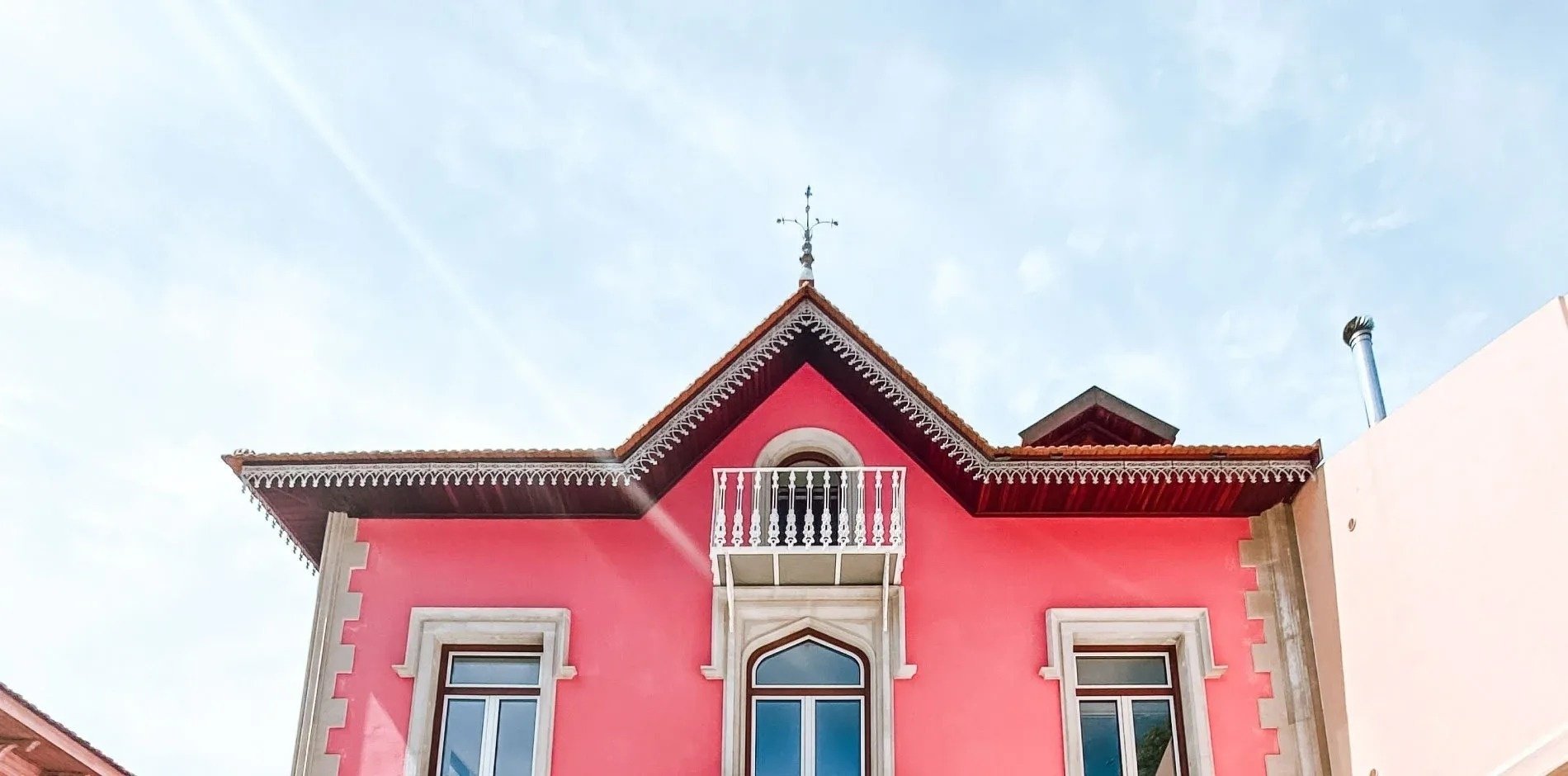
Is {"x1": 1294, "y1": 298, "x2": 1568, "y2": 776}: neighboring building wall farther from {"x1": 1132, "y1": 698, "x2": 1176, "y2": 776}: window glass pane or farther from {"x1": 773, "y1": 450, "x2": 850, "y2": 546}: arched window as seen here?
{"x1": 773, "y1": 450, "x2": 850, "y2": 546}: arched window

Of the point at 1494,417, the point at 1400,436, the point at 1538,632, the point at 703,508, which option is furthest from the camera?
the point at 703,508

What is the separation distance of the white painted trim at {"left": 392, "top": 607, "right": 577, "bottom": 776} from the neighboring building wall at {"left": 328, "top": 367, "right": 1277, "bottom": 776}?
0.11 meters

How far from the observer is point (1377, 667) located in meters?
11.5

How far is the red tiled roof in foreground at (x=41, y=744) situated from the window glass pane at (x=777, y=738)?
19.6 feet

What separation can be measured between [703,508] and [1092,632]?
12.2 ft

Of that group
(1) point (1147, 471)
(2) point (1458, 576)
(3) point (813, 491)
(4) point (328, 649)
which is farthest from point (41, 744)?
(2) point (1458, 576)

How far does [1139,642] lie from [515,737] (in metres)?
5.61

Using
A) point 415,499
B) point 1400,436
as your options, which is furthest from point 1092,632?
point 415,499

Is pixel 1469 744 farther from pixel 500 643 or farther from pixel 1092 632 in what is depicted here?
pixel 500 643

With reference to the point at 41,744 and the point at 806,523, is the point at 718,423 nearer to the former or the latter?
the point at 806,523

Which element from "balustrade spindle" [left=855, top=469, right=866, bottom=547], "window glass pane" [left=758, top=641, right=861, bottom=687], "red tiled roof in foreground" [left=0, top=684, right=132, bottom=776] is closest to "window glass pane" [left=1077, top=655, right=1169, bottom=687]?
"window glass pane" [left=758, top=641, right=861, bottom=687]

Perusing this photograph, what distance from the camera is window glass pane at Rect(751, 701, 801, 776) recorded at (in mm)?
12508

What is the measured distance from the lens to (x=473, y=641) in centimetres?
1305

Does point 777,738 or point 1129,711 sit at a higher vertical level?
point 1129,711
